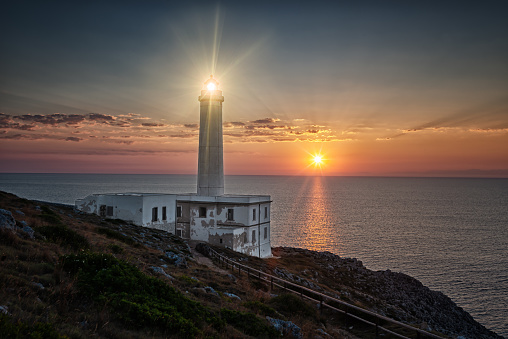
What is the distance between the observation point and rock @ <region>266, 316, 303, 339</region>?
35.9 feet

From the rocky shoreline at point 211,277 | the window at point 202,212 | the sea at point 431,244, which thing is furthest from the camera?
the window at point 202,212

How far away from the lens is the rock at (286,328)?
10938 millimetres

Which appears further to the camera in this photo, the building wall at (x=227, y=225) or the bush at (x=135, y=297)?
the building wall at (x=227, y=225)

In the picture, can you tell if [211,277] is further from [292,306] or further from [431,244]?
[431,244]

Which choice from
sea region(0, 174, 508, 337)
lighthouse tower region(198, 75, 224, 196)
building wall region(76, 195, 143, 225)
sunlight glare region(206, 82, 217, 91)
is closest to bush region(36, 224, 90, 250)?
building wall region(76, 195, 143, 225)

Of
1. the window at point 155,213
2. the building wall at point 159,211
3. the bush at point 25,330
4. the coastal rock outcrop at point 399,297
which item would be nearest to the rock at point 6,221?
the bush at point 25,330

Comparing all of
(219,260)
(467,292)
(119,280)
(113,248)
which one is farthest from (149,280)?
(467,292)

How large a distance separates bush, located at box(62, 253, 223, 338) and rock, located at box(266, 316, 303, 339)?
6.52 ft

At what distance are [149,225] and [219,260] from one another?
1371cm

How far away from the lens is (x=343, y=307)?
655 inches

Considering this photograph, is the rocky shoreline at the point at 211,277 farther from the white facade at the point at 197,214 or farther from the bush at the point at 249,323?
the white facade at the point at 197,214

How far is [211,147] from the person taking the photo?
44125 millimetres

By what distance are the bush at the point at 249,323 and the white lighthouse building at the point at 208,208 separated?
26.6m

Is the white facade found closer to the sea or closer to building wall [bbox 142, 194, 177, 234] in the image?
building wall [bbox 142, 194, 177, 234]
